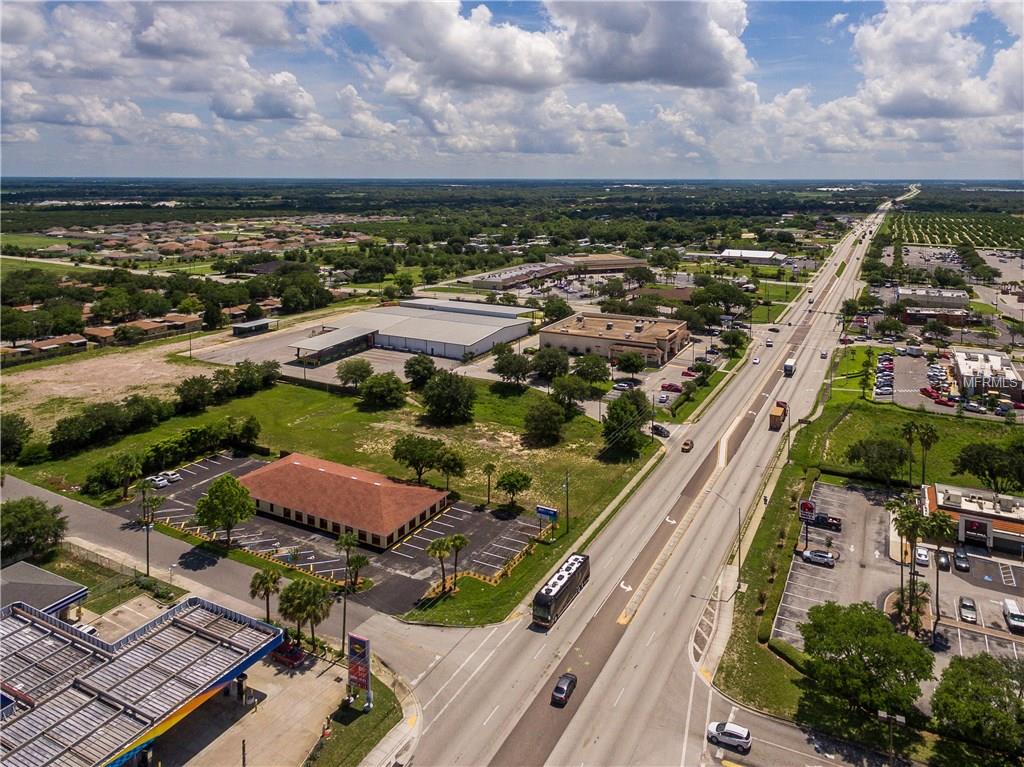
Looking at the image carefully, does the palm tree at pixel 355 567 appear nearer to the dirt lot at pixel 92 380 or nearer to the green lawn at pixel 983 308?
the dirt lot at pixel 92 380

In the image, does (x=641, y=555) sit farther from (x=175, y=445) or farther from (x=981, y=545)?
(x=175, y=445)

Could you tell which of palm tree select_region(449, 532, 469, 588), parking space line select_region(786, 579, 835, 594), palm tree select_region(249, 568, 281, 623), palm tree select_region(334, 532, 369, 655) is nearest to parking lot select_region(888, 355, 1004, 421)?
parking space line select_region(786, 579, 835, 594)

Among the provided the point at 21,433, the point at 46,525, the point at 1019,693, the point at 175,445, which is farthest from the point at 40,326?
the point at 1019,693

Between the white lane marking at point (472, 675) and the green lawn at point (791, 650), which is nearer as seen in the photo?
the green lawn at point (791, 650)

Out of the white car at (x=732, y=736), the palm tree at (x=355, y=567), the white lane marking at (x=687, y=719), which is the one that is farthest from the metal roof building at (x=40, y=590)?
the white car at (x=732, y=736)

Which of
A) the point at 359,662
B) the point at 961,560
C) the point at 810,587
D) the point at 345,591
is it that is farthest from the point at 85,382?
the point at 961,560

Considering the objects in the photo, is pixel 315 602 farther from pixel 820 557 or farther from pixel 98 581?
pixel 820 557
